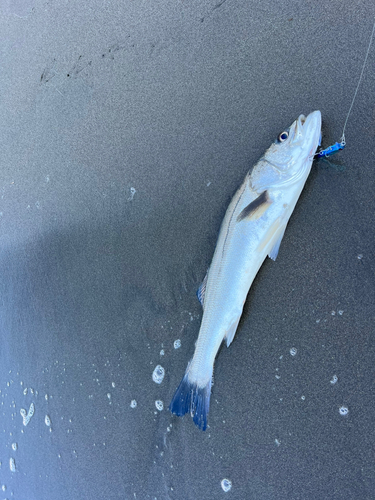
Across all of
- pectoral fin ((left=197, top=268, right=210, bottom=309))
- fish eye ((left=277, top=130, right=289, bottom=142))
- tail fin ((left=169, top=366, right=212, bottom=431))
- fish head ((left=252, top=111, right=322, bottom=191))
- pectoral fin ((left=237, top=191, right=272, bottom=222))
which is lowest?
tail fin ((left=169, top=366, right=212, bottom=431))

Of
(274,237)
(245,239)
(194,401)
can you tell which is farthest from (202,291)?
(194,401)

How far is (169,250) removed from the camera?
7.29ft

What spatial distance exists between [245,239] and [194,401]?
1.00m

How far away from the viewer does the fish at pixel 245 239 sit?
175cm

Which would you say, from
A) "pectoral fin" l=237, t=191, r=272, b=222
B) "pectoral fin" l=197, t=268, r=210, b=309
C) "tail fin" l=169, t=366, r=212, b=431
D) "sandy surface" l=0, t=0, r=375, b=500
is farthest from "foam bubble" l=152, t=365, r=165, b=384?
"pectoral fin" l=237, t=191, r=272, b=222

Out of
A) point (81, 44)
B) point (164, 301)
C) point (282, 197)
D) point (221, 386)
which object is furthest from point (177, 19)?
point (221, 386)

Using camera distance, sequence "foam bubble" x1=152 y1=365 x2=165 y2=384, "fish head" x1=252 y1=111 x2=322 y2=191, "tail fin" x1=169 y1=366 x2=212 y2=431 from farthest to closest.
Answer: "foam bubble" x1=152 y1=365 x2=165 y2=384, "tail fin" x1=169 y1=366 x2=212 y2=431, "fish head" x1=252 y1=111 x2=322 y2=191

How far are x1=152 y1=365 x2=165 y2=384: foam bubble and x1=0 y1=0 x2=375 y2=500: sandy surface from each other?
0.12ft

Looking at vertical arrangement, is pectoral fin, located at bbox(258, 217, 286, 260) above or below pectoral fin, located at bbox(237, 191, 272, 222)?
below

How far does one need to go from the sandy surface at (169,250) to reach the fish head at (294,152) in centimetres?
16

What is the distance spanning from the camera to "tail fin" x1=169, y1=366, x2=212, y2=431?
187 cm

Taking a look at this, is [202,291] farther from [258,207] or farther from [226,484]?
[226,484]

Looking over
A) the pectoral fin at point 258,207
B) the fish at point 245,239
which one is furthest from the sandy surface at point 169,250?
the pectoral fin at point 258,207

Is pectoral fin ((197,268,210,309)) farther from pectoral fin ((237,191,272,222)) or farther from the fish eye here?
the fish eye
